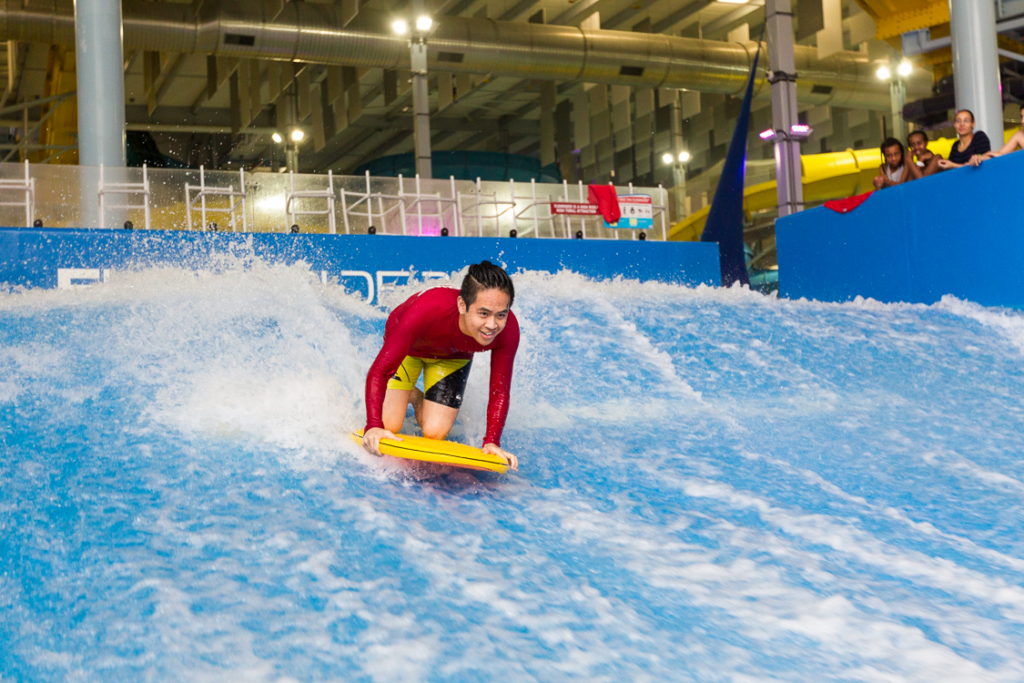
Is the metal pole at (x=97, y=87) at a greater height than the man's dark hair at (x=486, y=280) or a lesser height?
greater

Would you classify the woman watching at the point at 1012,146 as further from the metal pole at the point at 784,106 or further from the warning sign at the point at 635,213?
A: the warning sign at the point at 635,213

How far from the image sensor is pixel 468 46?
1413 cm

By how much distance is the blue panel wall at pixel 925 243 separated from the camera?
606 cm

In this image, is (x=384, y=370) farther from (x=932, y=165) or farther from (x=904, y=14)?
(x=904, y=14)

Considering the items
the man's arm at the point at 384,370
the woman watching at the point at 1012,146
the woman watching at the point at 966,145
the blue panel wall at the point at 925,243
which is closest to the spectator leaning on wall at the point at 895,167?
the blue panel wall at the point at 925,243

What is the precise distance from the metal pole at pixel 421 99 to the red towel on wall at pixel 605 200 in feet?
10.8

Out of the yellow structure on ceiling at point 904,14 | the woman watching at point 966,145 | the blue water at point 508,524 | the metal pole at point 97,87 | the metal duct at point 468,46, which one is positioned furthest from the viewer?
the metal duct at point 468,46

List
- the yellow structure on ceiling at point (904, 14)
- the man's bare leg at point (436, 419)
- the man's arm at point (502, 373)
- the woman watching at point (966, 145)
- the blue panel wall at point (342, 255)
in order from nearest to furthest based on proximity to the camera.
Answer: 1. the man's arm at point (502, 373)
2. the man's bare leg at point (436, 419)
3. the woman watching at point (966, 145)
4. the blue panel wall at point (342, 255)
5. the yellow structure on ceiling at point (904, 14)

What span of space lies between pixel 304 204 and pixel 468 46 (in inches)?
232

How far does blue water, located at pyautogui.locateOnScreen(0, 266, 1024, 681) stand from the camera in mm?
1614

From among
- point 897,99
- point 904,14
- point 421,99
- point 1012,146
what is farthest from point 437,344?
point 897,99

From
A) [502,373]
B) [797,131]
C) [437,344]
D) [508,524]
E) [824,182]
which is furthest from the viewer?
[824,182]

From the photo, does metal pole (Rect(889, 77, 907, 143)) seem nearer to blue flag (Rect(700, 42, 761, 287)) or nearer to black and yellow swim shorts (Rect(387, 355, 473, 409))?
blue flag (Rect(700, 42, 761, 287))

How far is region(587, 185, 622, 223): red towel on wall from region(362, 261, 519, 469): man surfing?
26.2 ft
